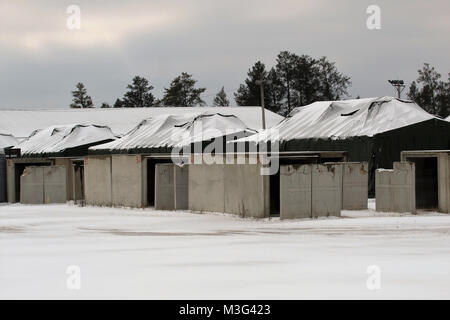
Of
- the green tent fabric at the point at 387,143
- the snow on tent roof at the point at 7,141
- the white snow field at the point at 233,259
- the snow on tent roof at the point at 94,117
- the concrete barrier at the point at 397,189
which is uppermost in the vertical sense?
the snow on tent roof at the point at 94,117

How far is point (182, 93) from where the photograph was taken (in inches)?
4761

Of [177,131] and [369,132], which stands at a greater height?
[177,131]

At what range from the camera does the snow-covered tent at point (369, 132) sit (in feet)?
118

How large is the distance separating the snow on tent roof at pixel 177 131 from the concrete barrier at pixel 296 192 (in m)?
12.0

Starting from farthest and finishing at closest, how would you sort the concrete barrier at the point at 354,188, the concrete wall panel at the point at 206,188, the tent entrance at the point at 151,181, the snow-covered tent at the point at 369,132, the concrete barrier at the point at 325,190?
the snow-covered tent at the point at 369,132 < the tent entrance at the point at 151,181 < the concrete barrier at the point at 354,188 < the concrete wall panel at the point at 206,188 < the concrete barrier at the point at 325,190

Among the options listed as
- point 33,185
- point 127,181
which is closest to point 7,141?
point 33,185

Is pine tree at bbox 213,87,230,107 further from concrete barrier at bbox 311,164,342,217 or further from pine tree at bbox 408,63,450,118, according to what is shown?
concrete barrier at bbox 311,164,342,217

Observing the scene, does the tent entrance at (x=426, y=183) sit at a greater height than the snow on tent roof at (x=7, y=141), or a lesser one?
lesser

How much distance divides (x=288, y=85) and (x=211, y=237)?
9074 centimetres

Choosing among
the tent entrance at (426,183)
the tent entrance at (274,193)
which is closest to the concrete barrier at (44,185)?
the tent entrance at (274,193)

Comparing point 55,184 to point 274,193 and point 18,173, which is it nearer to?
point 18,173

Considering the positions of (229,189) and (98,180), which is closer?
(229,189)

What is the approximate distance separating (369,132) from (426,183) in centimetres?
698

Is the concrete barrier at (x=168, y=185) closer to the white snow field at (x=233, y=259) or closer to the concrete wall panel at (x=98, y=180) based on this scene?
the concrete wall panel at (x=98, y=180)
